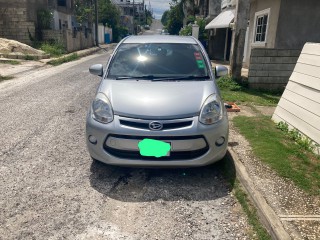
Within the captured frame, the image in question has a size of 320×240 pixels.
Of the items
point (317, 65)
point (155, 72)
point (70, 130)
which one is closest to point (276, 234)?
point (155, 72)

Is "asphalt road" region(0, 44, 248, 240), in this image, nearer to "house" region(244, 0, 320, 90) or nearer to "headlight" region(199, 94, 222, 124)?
"headlight" region(199, 94, 222, 124)

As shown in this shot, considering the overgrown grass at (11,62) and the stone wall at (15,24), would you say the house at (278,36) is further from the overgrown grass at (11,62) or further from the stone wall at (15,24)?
the stone wall at (15,24)

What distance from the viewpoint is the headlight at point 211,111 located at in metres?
3.34

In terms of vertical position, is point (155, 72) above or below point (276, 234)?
above

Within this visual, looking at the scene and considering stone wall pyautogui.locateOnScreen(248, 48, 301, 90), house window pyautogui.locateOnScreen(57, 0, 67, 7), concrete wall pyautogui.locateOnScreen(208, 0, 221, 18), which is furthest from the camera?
house window pyautogui.locateOnScreen(57, 0, 67, 7)

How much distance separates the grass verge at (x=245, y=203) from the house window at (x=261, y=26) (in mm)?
10052

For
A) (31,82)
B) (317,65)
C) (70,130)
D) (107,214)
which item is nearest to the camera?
(107,214)

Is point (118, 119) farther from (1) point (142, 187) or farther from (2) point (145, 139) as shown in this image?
(1) point (142, 187)

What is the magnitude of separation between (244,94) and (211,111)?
209 inches

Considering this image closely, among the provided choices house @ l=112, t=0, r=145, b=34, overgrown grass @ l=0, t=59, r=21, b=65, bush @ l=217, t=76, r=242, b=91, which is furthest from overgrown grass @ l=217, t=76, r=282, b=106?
house @ l=112, t=0, r=145, b=34

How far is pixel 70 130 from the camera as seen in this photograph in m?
5.29

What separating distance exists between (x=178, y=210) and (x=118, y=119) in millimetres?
1220

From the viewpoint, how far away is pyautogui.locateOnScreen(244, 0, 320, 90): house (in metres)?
8.62

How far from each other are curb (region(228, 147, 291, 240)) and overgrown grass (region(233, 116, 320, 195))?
0.46 metres
